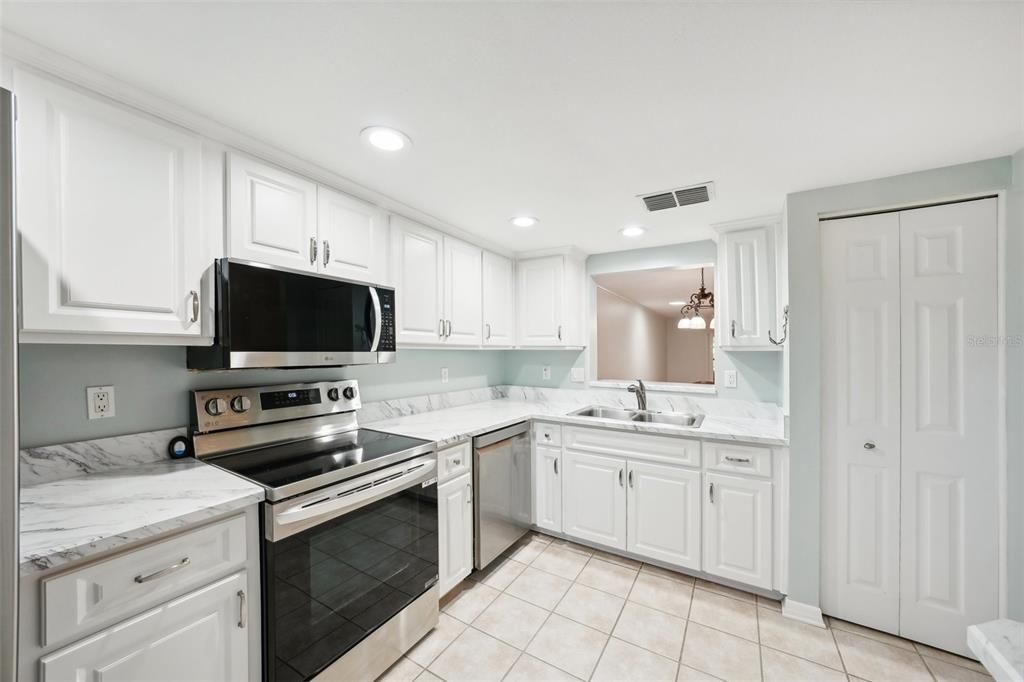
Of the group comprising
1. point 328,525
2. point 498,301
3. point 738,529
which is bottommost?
point 738,529

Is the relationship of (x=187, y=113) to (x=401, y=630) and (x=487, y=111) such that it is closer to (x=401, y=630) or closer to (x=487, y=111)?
(x=487, y=111)

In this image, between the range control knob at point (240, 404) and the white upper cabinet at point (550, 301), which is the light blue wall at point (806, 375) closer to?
the white upper cabinet at point (550, 301)

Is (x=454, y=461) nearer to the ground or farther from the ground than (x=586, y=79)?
nearer to the ground

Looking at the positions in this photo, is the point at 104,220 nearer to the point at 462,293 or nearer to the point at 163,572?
the point at 163,572

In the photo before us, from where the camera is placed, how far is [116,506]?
3.77 ft

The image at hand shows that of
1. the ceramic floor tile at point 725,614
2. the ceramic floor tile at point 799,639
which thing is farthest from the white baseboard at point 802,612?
the ceramic floor tile at point 725,614

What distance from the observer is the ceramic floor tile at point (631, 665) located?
1.68 meters

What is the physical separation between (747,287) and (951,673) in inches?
77.6

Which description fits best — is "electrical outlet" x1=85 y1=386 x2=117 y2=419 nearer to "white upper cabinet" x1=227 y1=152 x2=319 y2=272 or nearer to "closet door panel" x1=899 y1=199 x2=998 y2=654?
"white upper cabinet" x1=227 y1=152 x2=319 y2=272

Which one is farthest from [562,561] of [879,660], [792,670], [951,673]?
[951,673]

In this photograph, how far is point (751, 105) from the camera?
1348 millimetres

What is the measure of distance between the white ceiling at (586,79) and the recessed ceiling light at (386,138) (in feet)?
0.16

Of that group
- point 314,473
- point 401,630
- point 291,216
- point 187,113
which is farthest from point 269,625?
point 187,113

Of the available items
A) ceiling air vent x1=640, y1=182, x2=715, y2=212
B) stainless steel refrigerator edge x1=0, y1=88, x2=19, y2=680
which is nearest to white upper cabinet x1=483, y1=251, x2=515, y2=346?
ceiling air vent x1=640, y1=182, x2=715, y2=212
